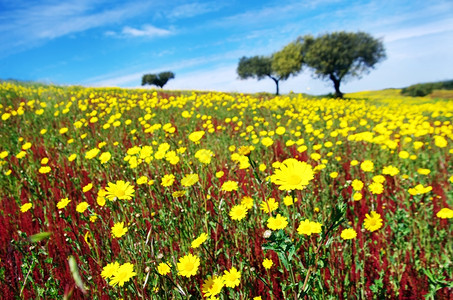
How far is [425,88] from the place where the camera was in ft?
102

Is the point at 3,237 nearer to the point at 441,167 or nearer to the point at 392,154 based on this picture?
the point at 392,154

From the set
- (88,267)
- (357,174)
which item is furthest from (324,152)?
(88,267)

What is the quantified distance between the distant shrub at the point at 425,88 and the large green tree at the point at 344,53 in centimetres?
627

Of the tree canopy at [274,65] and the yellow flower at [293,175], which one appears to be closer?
the yellow flower at [293,175]

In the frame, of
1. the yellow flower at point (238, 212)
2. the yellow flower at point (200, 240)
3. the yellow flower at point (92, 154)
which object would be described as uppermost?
the yellow flower at point (92, 154)

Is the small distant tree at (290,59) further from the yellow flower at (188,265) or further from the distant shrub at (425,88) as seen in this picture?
the yellow flower at (188,265)

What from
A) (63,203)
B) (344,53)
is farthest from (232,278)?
(344,53)

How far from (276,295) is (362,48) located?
34.0m

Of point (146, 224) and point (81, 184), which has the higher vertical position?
point (81, 184)

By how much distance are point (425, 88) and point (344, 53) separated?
39.5 ft

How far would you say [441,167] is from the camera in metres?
3.78

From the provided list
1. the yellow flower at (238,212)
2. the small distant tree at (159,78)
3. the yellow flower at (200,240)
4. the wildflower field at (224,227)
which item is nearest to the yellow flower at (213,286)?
the wildflower field at (224,227)

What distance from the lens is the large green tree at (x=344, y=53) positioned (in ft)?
95.7

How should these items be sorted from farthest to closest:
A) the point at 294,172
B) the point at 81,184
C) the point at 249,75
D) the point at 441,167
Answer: the point at 249,75 < the point at 441,167 < the point at 81,184 < the point at 294,172
